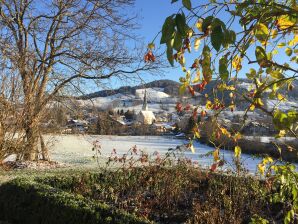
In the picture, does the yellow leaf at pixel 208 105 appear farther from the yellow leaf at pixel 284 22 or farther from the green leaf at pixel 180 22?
the green leaf at pixel 180 22

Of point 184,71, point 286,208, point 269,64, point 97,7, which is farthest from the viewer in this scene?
point 97,7

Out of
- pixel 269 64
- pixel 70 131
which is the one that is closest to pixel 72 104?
pixel 70 131

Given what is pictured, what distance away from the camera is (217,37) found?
129cm

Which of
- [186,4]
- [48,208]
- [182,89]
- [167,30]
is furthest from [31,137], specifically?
[167,30]

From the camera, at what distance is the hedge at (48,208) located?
487cm

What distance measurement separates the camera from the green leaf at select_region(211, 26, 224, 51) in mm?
1285

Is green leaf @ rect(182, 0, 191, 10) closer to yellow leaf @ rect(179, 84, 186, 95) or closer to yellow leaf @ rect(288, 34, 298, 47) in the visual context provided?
yellow leaf @ rect(179, 84, 186, 95)

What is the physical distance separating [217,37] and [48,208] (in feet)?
16.2

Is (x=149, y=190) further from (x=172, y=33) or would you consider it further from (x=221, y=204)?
(x=172, y=33)

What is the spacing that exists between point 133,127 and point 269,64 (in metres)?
29.6

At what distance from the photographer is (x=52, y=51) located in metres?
14.8

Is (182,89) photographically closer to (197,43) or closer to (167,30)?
(197,43)

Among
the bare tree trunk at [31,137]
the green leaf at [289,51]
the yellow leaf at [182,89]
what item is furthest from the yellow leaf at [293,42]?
the bare tree trunk at [31,137]

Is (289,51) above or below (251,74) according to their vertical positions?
above
